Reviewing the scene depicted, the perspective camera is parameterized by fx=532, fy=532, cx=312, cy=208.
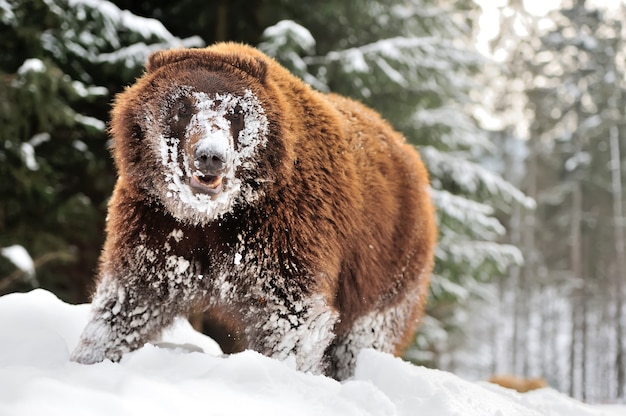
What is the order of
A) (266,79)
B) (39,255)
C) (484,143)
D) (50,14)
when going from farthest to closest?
(484,143) → (39,255) → (50,14) → (266,79)

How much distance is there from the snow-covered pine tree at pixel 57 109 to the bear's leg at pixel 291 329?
4093 millimetres

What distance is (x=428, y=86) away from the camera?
8773 mm

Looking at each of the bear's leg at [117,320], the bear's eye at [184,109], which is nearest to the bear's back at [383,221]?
the bear's eye at [184,109]

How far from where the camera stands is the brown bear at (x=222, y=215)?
8.83 ft

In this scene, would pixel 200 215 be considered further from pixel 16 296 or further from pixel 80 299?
pixel 80 299

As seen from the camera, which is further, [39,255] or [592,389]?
[592,389]

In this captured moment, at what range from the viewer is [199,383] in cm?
213

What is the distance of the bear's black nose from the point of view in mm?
2449

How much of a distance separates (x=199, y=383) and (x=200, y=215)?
0.85 m

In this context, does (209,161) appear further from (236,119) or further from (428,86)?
(428,86)

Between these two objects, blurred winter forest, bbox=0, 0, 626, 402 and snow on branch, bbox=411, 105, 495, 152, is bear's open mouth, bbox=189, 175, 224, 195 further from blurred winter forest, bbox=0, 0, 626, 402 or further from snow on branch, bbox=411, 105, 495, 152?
A: snow on branch, bbox=411, 105, 495, 152

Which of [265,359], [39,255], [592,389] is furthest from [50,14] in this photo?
[592,389]

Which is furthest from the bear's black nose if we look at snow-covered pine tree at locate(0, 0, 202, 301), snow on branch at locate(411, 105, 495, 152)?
snow on branch at locate(411, 105, 495, 152)

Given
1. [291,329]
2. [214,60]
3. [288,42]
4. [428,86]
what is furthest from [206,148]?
[428,86]
